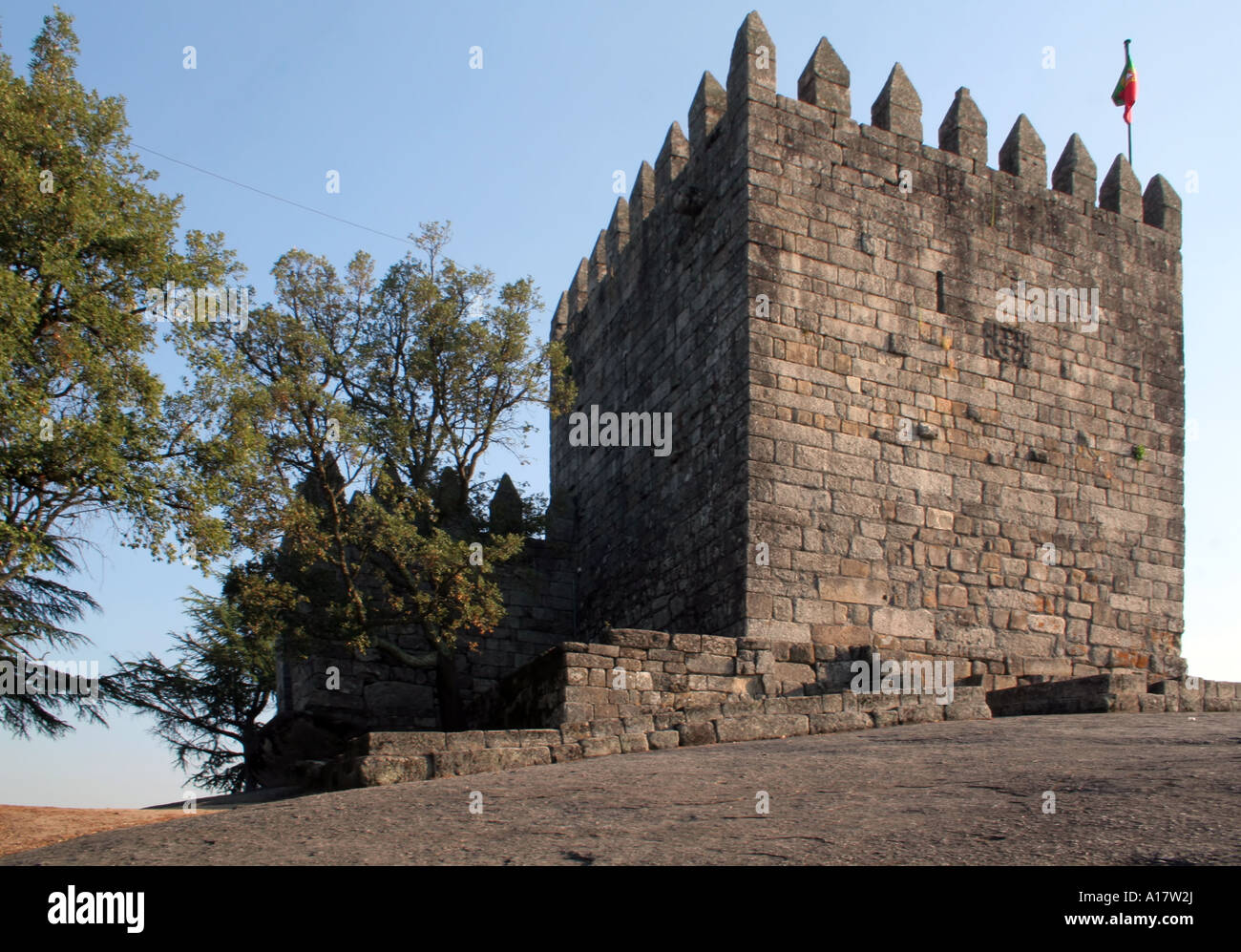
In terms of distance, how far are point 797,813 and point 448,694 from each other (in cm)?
784

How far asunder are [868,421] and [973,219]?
2.88 meters

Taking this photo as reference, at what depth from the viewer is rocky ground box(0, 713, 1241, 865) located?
5055mm

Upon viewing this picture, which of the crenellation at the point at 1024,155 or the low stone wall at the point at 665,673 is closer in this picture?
the low stone wall at the point at 665,673

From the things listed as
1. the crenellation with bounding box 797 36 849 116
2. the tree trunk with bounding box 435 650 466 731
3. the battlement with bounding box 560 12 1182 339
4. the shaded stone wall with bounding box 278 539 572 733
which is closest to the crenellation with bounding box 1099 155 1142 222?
the battlement with bounding box 560 12 1182 339

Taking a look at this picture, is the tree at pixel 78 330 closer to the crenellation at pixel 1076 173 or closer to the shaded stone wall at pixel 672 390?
the shaded stone wall at pixel 672 390

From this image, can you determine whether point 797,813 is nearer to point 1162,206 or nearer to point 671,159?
point 671,159

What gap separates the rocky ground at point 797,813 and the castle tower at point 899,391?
3.63m

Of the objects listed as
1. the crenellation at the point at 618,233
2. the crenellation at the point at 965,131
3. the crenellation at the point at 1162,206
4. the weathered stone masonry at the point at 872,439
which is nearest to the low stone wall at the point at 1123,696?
the weathered stone masonry at the point at 872,439

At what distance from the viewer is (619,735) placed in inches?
357

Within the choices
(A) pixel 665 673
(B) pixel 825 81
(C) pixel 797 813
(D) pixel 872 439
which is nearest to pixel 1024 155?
(B) pixel 825 81

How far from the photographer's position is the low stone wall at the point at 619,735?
8.34 metres

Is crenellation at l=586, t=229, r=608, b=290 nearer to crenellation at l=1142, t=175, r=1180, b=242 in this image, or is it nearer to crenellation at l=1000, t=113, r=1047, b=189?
crenellation at l=1000, t=113, r=1047, b=189
